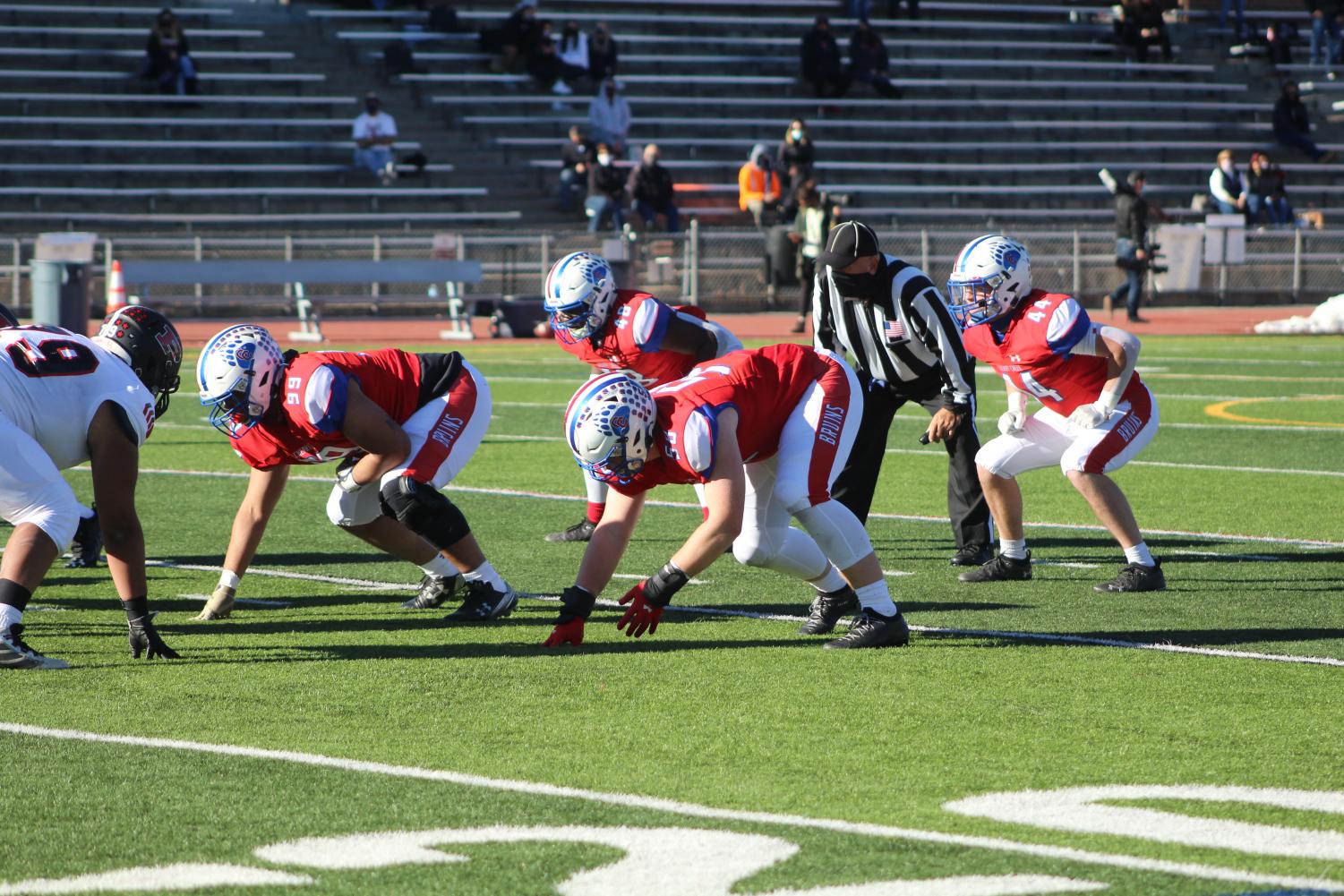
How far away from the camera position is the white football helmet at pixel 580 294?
27.2 feet

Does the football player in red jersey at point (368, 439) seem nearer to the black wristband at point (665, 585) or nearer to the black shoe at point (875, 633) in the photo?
the black wristband at point (665, 585)

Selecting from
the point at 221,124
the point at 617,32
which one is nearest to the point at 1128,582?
the point at 221,124

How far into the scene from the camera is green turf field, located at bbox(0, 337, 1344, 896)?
4344mm

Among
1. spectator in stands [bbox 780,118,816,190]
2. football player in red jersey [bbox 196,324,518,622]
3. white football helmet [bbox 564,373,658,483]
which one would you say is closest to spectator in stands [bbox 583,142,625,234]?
spectator in stands [bbox 780,118,816,190]

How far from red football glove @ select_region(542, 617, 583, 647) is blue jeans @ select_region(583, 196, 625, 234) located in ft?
72.5

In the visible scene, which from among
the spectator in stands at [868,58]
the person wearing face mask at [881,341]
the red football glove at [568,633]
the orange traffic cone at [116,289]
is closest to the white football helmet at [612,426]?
the red football glove at [568,633]

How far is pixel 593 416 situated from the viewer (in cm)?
630

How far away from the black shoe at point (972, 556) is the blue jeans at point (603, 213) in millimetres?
19935

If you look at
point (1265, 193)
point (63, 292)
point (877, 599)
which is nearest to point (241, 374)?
point (877, 599)

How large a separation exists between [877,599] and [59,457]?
288 cm

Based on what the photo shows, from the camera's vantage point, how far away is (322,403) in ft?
23.4

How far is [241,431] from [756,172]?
2278 cm

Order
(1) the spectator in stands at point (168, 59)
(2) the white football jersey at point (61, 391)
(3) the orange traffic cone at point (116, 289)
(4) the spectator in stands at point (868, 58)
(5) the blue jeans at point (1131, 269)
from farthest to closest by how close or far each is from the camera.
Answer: (4) the spectator in stands at point (868, 58)
(1) the spectator in stands at point (168, 59)
(5) the blue jeans at point (1131, 269)
(3) the orange traffic cone at point (116, 289)
(2) the white football jersey at point (61, 391)

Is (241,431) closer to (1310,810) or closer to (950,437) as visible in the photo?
(950,437)
